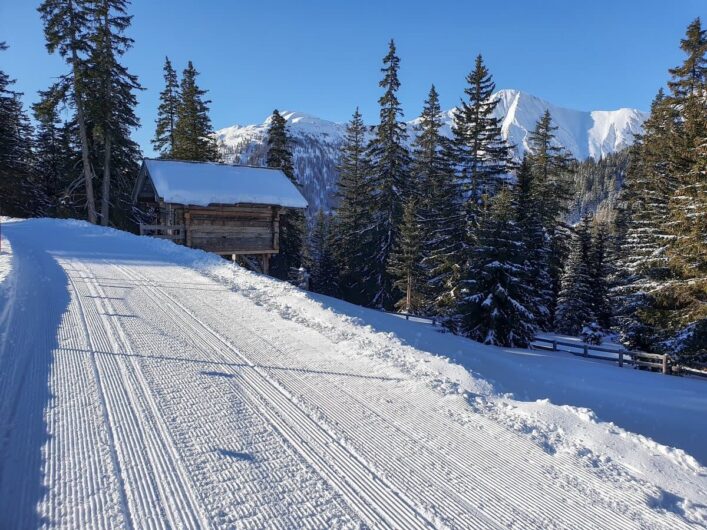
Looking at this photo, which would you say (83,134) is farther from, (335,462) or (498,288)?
(335,462)

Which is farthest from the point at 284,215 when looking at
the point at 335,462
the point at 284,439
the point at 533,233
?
the point at 335,462

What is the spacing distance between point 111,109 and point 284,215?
12.2 metres

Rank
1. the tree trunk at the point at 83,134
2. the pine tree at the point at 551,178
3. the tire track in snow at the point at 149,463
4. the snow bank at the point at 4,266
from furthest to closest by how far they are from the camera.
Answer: the pine tree at the point at 551,178 → the tree trunk at the point at 83,134 → the snow bank at the point at 4,266 → the tire track in snow at the point at 149,463

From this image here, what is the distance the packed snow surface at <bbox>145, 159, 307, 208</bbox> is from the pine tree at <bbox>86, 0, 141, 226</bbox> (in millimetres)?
7670

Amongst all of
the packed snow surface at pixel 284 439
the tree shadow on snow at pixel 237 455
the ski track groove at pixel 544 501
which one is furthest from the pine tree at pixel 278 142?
the ski track groove at pixel 544 501

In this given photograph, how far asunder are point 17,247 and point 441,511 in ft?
53.0

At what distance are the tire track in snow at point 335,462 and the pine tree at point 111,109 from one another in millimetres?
25461

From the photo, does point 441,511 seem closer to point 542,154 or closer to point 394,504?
point 394,504

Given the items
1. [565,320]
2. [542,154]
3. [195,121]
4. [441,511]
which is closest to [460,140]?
Result: [542,154]

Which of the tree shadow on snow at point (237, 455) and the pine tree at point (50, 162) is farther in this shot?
the pine tree at point (50, 162)

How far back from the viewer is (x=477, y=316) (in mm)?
16328

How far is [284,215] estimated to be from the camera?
28984 mm

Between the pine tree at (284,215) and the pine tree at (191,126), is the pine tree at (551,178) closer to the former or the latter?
the pine tree at (284,215)

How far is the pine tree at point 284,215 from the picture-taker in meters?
28.8
